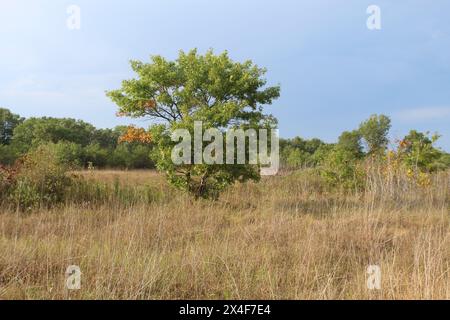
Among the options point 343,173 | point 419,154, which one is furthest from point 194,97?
point 419,154

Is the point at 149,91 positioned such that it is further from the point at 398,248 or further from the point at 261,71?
the point at 398,248

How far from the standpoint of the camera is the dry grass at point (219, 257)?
3352mm

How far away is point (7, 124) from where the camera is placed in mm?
36812

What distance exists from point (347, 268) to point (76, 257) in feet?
9.68

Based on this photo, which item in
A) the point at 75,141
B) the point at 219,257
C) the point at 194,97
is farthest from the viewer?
the point at 75,141

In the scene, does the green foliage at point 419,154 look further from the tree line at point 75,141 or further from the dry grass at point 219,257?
the tree line at point 75,141

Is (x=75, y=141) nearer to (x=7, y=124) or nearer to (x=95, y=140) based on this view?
(x=95, y=140)

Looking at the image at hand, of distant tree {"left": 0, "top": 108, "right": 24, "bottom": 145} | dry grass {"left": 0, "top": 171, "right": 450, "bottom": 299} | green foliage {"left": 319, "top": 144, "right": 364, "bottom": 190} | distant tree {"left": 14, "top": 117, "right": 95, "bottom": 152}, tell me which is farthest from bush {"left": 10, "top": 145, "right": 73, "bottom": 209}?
distant tree {"left": 0, "top": 108, "right": 24, "bottom": 145}

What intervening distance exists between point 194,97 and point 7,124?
35554mm

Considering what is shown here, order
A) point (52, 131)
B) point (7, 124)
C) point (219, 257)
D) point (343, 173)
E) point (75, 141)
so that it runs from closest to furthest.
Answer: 1. point (219, 257)
2. point (343, 173)
3. point (52, 131)
4. point (75, 141)
5. point (7, 124)

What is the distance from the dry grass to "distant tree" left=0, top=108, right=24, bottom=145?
33.2 metres

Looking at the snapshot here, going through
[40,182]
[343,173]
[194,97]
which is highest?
[194,97]

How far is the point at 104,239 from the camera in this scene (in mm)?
4965

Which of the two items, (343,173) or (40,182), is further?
(343,173)
